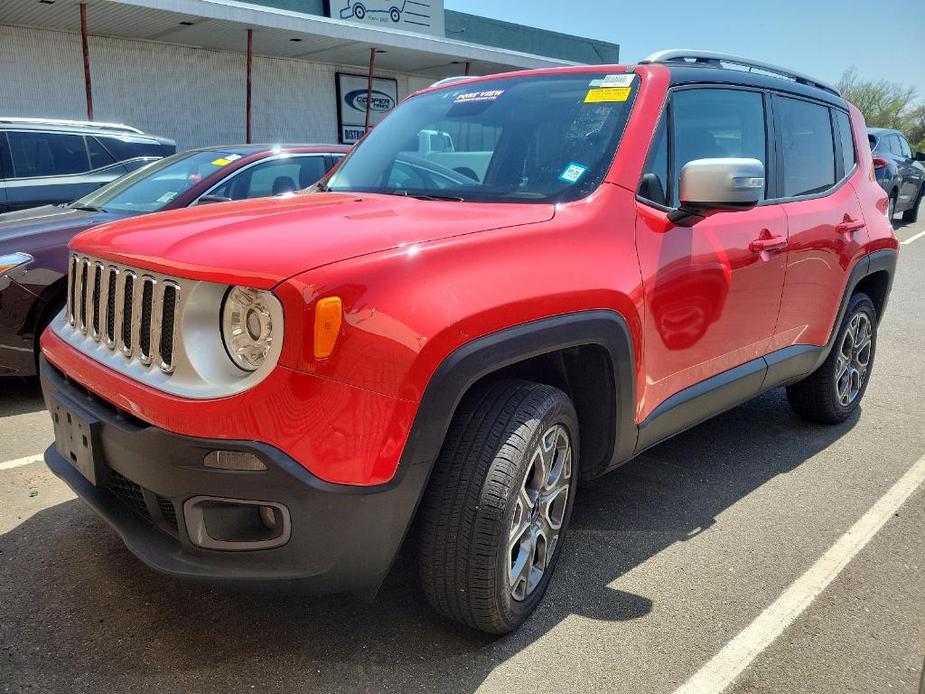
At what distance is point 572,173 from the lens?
278 cm

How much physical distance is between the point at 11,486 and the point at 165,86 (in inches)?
583

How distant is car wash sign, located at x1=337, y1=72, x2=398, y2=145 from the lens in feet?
64.3

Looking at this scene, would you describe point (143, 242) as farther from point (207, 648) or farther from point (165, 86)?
point (165, 86)

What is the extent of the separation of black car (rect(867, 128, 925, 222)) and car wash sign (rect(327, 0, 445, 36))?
11428mm

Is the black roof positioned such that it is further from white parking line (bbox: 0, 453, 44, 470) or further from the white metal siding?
the white metal siding

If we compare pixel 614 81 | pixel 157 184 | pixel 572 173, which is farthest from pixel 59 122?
pixel 572 173

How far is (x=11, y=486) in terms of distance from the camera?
3494 mm

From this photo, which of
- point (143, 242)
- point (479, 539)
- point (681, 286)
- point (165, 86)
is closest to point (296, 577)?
point (479, 539)

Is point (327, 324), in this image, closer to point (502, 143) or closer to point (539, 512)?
point (539, 512)

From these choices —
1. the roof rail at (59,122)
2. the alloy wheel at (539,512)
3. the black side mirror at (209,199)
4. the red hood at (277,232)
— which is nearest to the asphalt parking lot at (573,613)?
the alloy wheel at (539,512)

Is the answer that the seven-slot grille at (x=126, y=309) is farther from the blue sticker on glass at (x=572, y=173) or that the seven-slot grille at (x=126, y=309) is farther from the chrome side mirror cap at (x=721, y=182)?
the chrome side mirror cap at (x=721, y=182)

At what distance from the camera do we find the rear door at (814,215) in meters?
3.68

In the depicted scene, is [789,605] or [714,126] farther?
[714,126]

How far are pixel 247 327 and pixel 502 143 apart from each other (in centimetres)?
152
